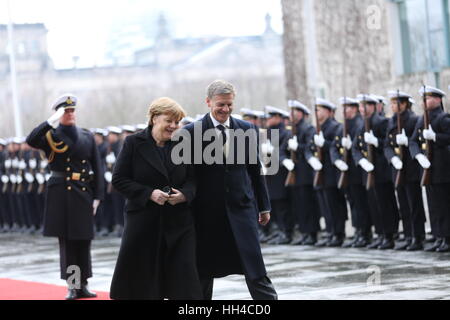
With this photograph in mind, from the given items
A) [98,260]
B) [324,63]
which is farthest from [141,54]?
[98,260]

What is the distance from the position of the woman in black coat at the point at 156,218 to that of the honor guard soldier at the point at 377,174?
19.3 ft

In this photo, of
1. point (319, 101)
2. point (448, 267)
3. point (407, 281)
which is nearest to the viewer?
point (407, 281)

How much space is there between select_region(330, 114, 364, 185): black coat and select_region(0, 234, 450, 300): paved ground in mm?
894

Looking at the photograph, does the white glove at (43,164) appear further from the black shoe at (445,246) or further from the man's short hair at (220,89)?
the man's short hair at (220,89)

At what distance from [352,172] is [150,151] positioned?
254 inches

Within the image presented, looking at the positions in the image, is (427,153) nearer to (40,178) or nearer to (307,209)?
(307,209)

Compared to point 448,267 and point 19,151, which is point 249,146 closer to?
point 448,267

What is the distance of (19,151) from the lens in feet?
69.2

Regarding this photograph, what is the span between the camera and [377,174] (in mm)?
13078

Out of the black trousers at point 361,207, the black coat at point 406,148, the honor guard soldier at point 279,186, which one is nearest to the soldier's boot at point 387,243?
the black trousers at point 361,207

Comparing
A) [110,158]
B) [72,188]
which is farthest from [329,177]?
[110,158]

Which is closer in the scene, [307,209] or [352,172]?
[352,172]

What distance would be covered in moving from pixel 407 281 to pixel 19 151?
41.7 ft

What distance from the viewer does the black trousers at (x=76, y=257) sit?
32.5 feet
